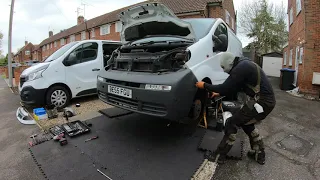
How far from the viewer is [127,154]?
2.83 meters

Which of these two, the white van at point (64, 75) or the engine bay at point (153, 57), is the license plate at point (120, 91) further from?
the white van at point (64, 75)

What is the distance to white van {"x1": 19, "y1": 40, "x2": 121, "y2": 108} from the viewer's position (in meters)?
5.01

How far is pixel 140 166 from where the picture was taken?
99.7 inches

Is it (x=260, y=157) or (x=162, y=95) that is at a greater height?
(x=162, y=95)

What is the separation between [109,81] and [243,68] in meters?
2.07

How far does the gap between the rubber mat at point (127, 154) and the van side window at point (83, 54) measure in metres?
2.74

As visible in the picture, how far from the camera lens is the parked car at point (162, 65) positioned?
257cm

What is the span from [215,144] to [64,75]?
14.6ft

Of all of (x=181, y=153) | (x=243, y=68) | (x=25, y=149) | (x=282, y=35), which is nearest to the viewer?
(x=243, y=68)

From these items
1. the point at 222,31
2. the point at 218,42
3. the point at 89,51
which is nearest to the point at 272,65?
the point at 222,31

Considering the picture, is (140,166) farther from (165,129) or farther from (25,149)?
(25,149)

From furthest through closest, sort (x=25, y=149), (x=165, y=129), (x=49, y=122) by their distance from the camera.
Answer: (x=49, y=122), (x=165, y=129), (x=25, y=149)

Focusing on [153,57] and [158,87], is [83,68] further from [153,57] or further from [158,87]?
[158,87]

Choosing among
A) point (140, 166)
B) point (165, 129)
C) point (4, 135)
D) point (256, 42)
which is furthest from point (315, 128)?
point (256, 42)
